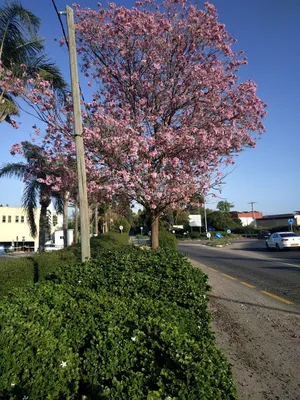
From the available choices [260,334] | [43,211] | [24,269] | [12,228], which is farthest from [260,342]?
[12,228]

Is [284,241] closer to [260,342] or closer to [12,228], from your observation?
[260,342]

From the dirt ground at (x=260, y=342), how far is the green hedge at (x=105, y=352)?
38.0 inches

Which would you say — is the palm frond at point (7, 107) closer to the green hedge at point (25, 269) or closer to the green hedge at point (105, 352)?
the green hedge at point (25, 269)

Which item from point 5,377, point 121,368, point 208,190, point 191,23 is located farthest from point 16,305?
point 191,23

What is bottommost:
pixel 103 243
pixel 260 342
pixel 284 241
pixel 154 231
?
pixel 260 342

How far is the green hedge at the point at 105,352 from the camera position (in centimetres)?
232

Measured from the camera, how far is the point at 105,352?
269 cm

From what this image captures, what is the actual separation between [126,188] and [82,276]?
12.9 ft

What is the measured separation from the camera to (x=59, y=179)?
873cm

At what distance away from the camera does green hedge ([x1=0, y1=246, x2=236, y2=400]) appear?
2.32 m

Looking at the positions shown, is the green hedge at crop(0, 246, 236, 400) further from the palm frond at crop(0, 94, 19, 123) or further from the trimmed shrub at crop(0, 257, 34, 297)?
the palm frond at crop(0, 94, 19, 123)

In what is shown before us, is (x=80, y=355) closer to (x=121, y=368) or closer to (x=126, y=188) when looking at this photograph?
(x=121, y=368)

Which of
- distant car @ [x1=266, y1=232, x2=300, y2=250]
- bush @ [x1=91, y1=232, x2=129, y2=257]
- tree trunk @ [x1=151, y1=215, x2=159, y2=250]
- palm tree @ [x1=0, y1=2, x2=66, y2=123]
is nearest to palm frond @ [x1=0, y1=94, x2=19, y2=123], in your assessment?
palm tree @ [x1=0, y1=2, x2=66, y2=123]

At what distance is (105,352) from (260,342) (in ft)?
11.0
